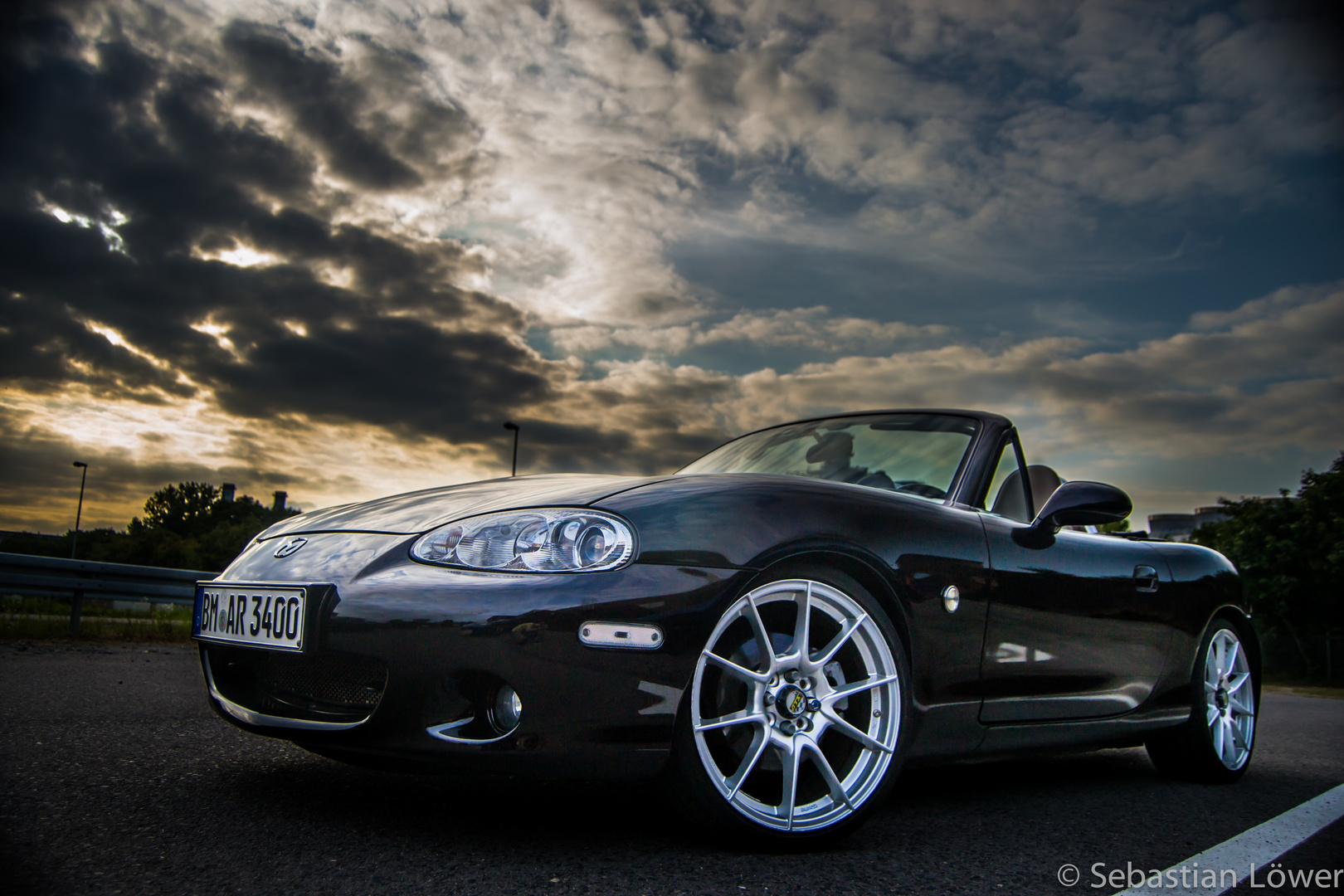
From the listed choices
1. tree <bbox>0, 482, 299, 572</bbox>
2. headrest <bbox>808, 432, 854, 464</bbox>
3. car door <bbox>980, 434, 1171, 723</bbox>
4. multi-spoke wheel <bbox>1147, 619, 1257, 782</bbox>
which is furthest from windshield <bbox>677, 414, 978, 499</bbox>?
tree <bbox>0, 482, 299, 572</bbox>

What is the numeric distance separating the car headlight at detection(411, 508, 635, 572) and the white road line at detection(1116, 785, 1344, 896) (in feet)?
4.34

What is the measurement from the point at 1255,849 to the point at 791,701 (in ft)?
4.55

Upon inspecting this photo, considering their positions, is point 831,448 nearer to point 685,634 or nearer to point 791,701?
point 791,701

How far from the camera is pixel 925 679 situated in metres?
2.45

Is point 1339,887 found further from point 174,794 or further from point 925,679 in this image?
point 174,794

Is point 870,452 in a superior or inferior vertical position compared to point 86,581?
superior

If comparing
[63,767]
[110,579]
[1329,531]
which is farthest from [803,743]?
[1329,531]

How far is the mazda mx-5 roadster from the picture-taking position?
1.92m

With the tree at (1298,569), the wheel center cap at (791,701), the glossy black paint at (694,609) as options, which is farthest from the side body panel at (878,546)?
the tree at (1298,569)

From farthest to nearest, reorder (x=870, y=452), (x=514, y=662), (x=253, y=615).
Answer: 1. (x=870, y=452)
2. (x=253, y=615)
3. (x=514, y=662)

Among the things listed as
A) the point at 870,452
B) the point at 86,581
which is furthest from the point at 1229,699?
the point at 86,581

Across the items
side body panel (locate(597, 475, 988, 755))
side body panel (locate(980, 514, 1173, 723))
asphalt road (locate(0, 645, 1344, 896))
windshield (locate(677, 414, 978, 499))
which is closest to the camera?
asphalt road (locate(0, 645, 1344, 896))

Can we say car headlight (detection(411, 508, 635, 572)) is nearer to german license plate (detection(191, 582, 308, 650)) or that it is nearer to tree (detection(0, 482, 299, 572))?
Result: german license plate (detection(191, 582, 308, 650))

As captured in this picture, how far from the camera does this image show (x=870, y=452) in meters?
3.33
